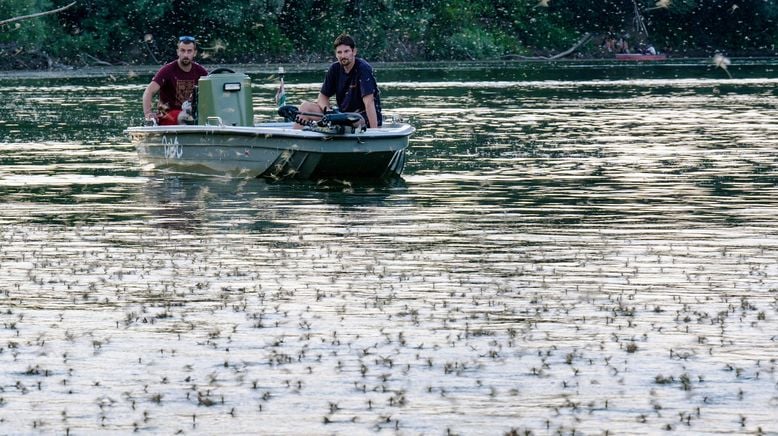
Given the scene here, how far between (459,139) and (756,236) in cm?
1367

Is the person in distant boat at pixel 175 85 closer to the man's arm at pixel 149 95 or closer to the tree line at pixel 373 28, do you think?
the man's arm at pixel 149 95

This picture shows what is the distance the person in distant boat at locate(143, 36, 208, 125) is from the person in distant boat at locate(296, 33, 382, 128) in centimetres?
176

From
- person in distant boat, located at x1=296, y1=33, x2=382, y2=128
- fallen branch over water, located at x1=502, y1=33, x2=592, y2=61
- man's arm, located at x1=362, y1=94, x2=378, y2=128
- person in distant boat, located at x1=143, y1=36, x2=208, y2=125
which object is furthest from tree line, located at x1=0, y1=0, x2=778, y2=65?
man's arm, located at x1=362, y1=94, x2=378, y2=128

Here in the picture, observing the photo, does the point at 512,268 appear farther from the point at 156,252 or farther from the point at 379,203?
the point at 379,203

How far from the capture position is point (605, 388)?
26.7 feet

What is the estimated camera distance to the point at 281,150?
18734 mm

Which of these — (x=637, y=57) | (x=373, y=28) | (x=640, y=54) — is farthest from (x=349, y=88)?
(x=640, y=54)

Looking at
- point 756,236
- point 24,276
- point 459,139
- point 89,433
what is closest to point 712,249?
point 756,236

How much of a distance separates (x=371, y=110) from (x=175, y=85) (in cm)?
280

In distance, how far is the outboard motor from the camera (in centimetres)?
1930

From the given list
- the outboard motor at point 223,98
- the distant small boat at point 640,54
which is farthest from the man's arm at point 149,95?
the distant small boat at point 640,54

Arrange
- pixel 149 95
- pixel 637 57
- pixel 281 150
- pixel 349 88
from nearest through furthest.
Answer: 1. pixel 281 150
2. pixel 349 88
3. pixel 149 95
4. pixel 637 57

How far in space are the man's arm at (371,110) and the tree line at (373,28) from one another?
45949mm

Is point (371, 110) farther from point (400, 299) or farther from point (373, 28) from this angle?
point (373, 28)
